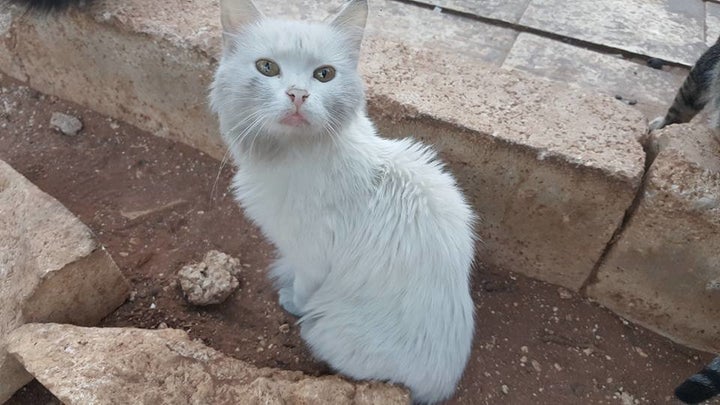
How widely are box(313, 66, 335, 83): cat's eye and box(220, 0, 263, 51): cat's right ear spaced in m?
0.28

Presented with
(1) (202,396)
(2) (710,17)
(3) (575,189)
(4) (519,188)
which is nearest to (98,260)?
(1) (202,396)

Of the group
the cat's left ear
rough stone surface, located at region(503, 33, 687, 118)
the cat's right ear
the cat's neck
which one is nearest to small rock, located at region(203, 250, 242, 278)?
the cat's neck

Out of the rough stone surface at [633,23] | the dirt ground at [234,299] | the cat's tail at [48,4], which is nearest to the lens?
the dirt ground at [234,299]

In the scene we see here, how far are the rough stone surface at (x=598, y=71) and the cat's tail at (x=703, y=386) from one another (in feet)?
5.80

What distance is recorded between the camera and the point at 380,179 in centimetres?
189

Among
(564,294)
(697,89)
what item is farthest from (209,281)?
(697,89)

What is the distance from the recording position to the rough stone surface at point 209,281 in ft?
7.50

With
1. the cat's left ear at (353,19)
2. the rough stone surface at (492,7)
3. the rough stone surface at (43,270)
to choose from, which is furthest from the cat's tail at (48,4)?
the rough stone surface at (492,7)

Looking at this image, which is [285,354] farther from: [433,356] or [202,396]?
[433,356]

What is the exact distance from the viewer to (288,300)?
2.34 m

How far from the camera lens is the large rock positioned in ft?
7.14

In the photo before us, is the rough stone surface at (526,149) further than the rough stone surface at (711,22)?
No

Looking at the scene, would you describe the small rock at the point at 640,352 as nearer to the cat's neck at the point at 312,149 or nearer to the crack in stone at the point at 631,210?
the crack in stone at the point at 631,210

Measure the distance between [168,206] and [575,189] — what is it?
192 centimetres
